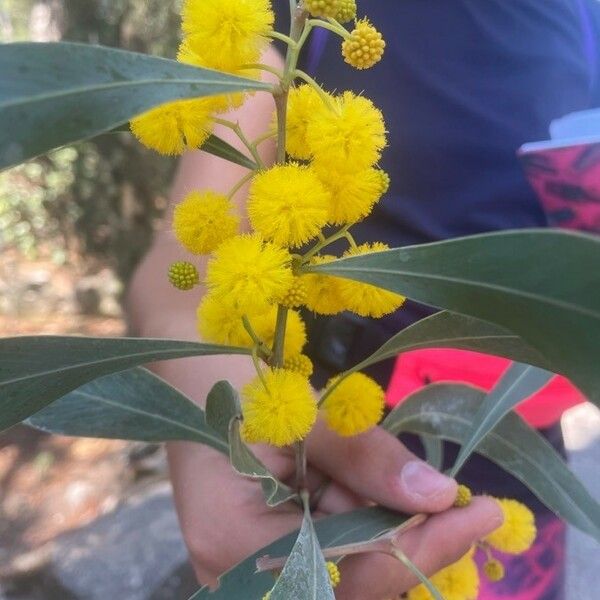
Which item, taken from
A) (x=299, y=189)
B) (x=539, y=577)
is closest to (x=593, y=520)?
(x=299, y=189)

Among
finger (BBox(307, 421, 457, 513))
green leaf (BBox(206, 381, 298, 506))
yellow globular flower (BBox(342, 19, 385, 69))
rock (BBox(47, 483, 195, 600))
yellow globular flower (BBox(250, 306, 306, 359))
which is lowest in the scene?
rock (BBox(47, 483, 195, 600))

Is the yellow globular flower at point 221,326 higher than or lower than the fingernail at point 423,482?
higher

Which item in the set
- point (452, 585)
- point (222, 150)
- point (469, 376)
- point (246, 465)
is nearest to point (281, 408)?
point (246, 465)

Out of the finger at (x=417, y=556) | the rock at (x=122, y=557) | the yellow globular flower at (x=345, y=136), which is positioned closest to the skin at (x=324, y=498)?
the finger at (x=417, y=556)

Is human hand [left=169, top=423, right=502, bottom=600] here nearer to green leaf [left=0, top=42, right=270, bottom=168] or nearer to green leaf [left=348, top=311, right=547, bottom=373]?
green leaf [left=348, top=311, right=547, bottom=373]

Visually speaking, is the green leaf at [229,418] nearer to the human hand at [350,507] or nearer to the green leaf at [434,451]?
the human hand at [350,507]

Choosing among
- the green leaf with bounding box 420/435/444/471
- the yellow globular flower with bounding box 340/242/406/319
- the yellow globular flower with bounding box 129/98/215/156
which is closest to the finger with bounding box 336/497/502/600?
the green leaf with bounding box 420/435/444/471

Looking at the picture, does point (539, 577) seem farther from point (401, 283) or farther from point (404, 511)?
point (401, 283)
